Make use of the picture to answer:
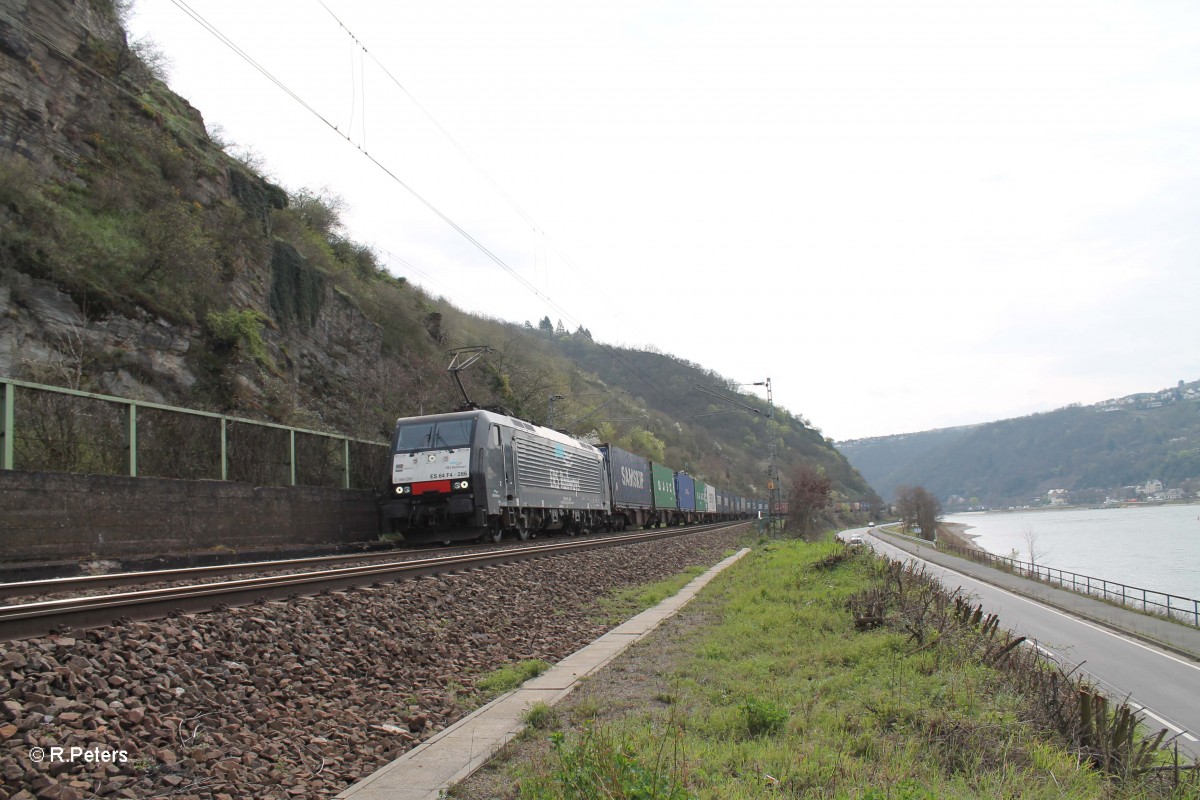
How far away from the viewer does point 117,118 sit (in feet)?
76.2

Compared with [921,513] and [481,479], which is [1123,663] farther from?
[921,513]

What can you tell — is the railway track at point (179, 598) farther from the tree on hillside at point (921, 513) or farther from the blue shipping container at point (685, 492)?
the tree on hillside at point (921, 513)

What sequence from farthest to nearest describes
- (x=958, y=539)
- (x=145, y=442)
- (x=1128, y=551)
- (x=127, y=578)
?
(x=958, y=539), (x=1128, y=551), (x=145, y=442), (x=127, y=578)

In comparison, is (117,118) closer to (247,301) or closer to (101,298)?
(247,301)

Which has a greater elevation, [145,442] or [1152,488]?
[145,442]

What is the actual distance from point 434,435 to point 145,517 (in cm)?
737

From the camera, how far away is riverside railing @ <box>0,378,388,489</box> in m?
12.1

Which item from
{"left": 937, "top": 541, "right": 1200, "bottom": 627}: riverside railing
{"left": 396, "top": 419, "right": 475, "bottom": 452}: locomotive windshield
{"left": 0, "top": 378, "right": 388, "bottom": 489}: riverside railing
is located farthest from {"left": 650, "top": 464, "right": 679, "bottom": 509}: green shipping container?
{"left": 0, "top": 378, "right": 388, "bottom": 489}: riverside railing

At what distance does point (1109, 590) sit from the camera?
41344mm

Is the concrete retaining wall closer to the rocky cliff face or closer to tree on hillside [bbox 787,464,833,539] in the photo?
the rocky cliff face

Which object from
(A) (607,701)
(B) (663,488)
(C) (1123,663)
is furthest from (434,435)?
(B) (663,488)

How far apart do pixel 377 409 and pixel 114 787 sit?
25.5 meters

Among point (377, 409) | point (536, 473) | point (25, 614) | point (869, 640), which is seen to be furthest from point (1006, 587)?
point (25, 614)

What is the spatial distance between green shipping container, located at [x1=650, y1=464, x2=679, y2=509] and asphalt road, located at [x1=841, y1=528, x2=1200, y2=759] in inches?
636
